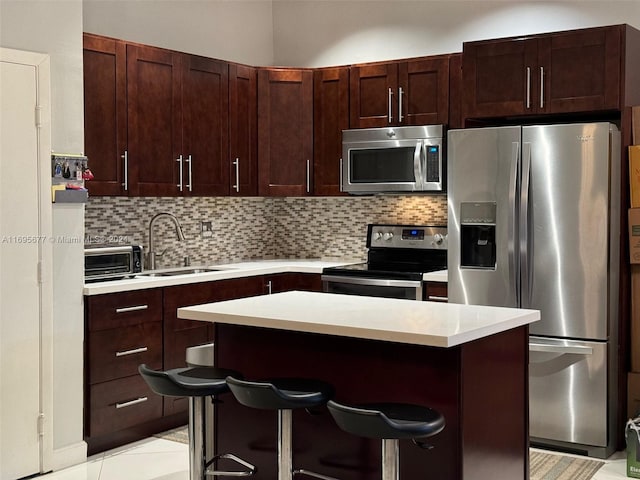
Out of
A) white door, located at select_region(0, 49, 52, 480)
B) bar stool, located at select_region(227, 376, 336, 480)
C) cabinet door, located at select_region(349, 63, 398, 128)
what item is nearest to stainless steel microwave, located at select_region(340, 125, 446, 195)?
cabinet door, located at select_region(349, 63, 398, 128)

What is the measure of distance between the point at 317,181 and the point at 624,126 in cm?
226

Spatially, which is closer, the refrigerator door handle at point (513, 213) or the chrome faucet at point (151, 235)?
the refrigerator door handle at point (513, 213)

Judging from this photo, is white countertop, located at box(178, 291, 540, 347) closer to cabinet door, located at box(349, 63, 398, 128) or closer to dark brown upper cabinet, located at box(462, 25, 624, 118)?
dark brown upper cabinet, located at box(462, 25, 624, 118)

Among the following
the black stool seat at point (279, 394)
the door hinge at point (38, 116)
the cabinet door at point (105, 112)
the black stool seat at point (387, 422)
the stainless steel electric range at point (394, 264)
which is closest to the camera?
the black stool seat at point (387, 422)

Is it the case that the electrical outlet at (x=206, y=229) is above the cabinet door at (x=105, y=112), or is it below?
below

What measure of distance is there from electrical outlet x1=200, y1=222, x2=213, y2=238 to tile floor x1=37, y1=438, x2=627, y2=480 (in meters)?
1.77

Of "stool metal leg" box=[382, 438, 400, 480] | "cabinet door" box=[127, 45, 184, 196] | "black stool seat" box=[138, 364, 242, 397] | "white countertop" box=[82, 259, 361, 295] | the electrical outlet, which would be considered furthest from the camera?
the electrical outlet

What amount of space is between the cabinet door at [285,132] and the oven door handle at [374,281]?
793mm

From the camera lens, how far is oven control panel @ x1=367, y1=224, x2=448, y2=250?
586 cm

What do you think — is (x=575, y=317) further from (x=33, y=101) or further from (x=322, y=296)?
(x=33, y=101)

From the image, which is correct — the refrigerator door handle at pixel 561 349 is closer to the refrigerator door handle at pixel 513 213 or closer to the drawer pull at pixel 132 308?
the refrigerator door handle at pixel 513 213

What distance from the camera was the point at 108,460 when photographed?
4.68 m

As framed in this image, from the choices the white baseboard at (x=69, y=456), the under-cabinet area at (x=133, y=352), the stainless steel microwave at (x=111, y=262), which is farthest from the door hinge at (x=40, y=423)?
the stainless steel microwave at (x=111, y=262)

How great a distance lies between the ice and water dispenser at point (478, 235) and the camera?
494cm
